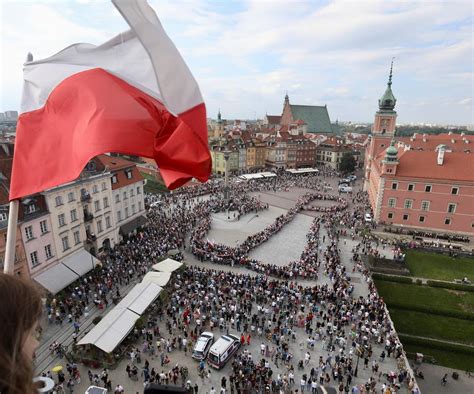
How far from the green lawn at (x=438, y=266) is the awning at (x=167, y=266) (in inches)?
951

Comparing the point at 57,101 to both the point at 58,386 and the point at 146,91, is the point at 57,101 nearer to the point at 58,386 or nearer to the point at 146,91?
the point at 146,91

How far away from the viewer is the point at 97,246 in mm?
33188

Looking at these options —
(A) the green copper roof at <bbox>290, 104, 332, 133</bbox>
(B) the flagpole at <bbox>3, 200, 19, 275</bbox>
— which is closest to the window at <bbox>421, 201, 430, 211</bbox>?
(B) the flagpole at <bbox>3, 200, 19, 275</bbox>

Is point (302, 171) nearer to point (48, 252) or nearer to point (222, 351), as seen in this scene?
point (48, 252)

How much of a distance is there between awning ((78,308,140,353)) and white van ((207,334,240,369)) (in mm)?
5445

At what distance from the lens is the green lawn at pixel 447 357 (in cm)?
2275

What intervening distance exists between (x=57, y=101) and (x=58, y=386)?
676 inches

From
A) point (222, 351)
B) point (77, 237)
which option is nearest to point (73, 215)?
point (77, 237)

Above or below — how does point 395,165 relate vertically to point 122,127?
below

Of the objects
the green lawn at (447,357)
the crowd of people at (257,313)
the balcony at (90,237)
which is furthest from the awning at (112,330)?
the green lawn at (447,357)

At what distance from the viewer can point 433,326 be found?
2645cm

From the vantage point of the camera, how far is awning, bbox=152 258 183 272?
92.1 feet

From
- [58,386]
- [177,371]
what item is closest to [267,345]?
[177,371]

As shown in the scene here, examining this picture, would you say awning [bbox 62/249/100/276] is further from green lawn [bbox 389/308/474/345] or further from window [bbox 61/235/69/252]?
green lawn [bbox 389/308/474/345]
